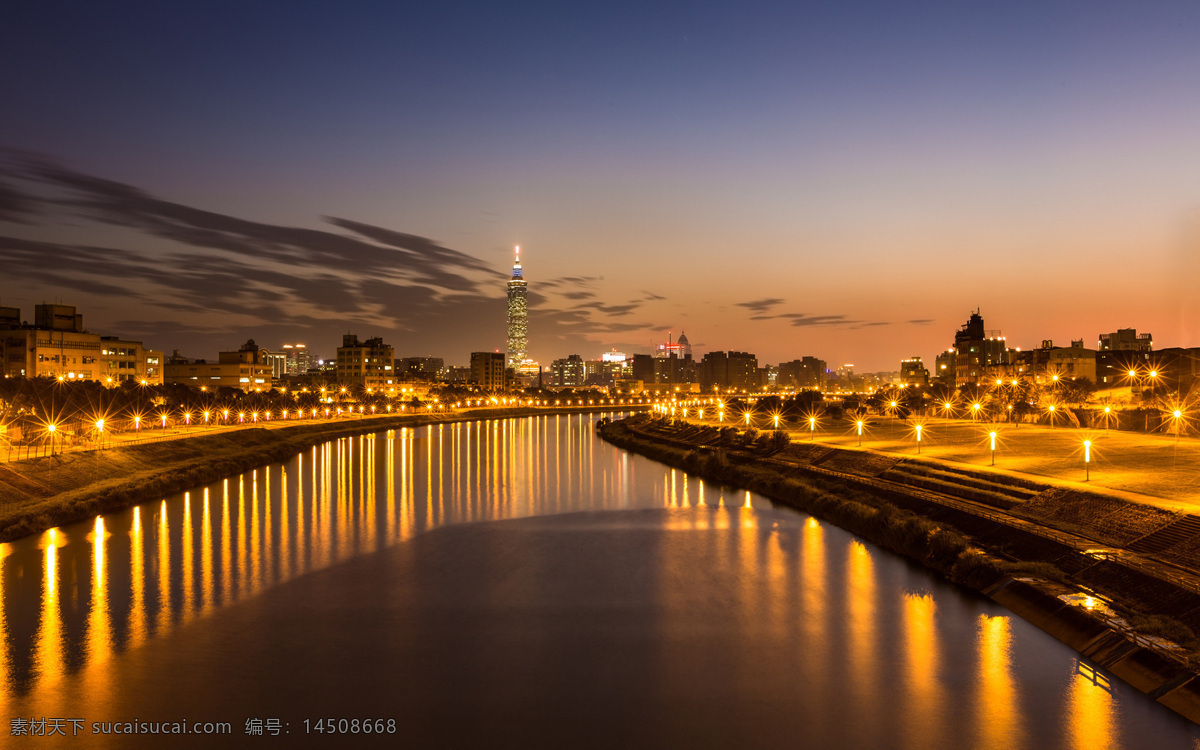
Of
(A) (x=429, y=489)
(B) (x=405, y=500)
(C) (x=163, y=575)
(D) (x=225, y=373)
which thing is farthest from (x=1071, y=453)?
(D) (x=225, y=373)

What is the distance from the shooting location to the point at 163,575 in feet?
69.7

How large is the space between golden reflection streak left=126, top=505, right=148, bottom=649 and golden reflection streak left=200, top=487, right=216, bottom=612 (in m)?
1.37

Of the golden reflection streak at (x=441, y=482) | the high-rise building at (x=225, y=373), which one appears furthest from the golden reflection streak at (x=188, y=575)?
the high-rise building at (x=225, y=373)

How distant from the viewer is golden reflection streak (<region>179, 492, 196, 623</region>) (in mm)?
18031

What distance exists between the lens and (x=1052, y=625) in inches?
627

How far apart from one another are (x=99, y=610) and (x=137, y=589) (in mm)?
1979

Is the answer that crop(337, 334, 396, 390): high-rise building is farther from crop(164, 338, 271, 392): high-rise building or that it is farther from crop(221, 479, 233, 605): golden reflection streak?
crop(221, 479, 233, 605): golden reflection streak

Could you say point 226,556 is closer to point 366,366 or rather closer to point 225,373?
point 225,373

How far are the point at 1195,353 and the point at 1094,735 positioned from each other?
53026mm

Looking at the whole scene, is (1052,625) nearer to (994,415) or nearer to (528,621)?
(528,621)

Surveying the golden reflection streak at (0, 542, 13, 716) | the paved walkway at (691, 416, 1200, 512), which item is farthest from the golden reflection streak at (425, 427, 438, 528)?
the paved walkway at (691, 416, 1200, 512)

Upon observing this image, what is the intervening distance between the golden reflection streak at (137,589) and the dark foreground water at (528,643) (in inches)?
3.8

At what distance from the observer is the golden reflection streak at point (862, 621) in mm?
14188

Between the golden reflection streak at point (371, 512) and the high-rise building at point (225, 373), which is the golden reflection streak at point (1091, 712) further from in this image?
the high-rise building at point (225, 373)
